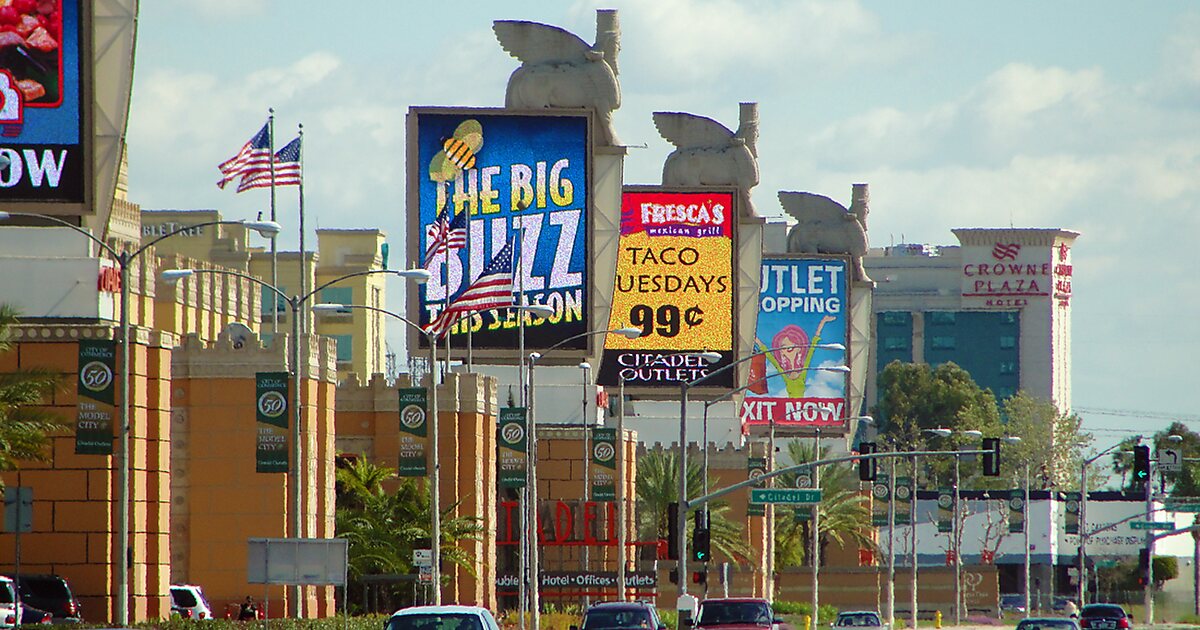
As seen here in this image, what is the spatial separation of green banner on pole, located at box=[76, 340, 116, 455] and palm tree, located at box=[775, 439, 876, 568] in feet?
227

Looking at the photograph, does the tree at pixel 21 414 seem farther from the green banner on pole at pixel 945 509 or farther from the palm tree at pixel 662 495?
the green banner on pole at pixel 945 509

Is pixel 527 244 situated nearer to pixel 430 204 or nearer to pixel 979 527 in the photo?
pixel 430 204

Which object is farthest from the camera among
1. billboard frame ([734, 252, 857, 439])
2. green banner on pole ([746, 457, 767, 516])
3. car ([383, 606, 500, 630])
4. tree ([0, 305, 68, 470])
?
billboard frame ([734, 252, 857, 439])

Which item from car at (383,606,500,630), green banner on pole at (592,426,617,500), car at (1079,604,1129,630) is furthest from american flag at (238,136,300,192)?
car at (1079,604,1129,630)

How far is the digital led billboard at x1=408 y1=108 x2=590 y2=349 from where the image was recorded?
276ft

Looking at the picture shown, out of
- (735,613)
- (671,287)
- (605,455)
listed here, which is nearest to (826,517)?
(671,287)

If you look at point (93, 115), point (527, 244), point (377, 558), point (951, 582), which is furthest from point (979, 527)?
point (93, 115)

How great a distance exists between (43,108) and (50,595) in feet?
42.3

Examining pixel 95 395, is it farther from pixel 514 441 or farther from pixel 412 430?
pixel 514 441

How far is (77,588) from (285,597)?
9143mm

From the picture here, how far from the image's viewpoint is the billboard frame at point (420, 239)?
3317 inches

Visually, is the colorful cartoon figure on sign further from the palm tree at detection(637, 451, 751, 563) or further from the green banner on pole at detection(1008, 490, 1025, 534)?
the palm tree at detection(637, 451, 751, 563)

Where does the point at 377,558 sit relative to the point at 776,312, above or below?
below

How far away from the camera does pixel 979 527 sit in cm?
15188
